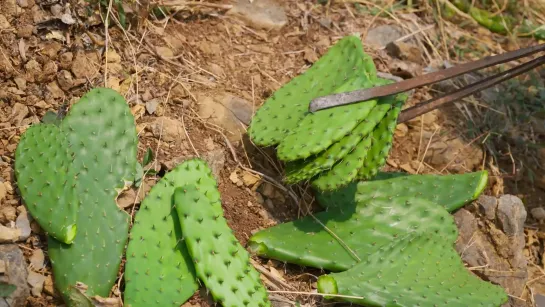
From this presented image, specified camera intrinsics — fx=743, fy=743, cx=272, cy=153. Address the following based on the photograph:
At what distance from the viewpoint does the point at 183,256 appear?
2.44m

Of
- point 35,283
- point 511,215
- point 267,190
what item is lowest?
point 511,215

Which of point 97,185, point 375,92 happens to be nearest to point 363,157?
point 375,92

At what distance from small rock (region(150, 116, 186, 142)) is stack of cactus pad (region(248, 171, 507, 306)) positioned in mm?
496

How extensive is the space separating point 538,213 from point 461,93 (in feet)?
2.34

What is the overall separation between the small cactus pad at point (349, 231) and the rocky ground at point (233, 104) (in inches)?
3.4

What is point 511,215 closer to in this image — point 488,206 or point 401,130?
point 488,206

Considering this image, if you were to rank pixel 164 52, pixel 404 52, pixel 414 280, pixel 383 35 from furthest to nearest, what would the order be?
pixel 383 35, pixel 404 52, pixel 164 52, pixel 414 280

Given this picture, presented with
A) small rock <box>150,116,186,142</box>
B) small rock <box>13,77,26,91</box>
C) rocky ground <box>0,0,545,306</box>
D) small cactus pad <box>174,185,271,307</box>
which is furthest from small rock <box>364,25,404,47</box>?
small rock <box>13,77,26,91</box>

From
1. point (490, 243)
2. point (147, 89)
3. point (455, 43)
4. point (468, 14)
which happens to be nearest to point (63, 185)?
point (147, 89)

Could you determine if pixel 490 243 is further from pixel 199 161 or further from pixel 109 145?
pixel 109 145

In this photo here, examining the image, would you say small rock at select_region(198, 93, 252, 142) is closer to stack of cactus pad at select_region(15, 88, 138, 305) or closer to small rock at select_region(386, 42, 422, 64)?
stack of cactus pad at select_region(15, 88, 138, 305)

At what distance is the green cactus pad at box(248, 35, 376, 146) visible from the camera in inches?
110

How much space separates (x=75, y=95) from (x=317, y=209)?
1.02 meters

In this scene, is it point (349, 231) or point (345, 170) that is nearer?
point (345, 170)
